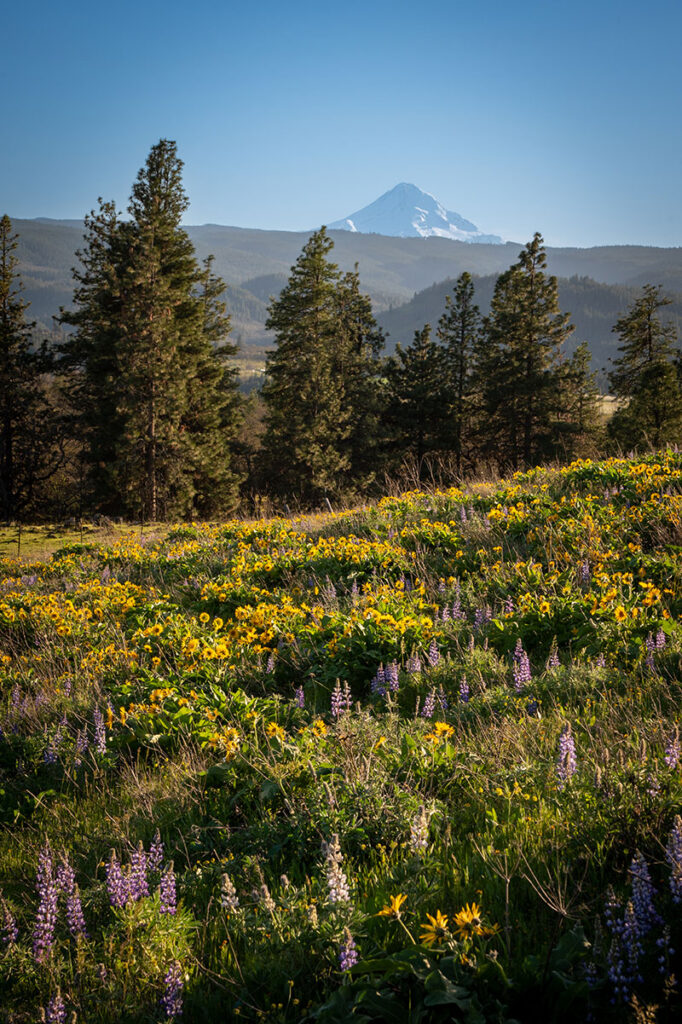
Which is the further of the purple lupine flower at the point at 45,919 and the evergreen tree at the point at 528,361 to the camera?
the evergreen tree at the point at 528,361

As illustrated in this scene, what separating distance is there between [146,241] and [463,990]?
1161 inches

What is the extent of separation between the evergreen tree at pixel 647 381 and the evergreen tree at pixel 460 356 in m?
9.10

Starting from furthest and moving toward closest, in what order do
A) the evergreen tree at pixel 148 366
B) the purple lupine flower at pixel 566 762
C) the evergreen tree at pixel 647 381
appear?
the evergreen tree at pixel 647 381 < the evergreen tree at pixel 148 366 < the purple lupine flower at pixel 566 762

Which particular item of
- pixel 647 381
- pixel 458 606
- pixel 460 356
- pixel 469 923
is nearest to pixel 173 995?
pixel 469 923

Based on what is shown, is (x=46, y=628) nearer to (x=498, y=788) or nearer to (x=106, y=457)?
(x=498, y=788)

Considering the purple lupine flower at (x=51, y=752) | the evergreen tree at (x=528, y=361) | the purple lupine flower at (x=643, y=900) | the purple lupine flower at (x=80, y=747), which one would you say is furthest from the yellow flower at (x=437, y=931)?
the evergreen tree at (x=528, y=361)

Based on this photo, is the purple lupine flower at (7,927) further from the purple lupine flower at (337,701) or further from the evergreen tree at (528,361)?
the evergreen tree at (528,361)

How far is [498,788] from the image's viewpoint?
2.53m

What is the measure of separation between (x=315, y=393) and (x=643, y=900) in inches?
1292

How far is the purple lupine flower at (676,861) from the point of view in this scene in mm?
1784

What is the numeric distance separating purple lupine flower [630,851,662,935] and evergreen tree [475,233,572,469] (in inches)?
1328

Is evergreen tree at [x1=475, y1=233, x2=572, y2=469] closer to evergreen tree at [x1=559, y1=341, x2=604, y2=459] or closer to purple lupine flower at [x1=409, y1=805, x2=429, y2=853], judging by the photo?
evergreen tree at [x1=559, y1=341, x2=604, y2=459]

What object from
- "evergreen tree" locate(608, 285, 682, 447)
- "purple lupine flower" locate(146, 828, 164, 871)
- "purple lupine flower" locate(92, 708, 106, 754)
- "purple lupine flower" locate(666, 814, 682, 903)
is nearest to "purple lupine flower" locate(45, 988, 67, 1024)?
"purple lupine flower" locate(146, 828, 164, 871)

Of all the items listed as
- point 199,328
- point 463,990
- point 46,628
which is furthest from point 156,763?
point 199,328
